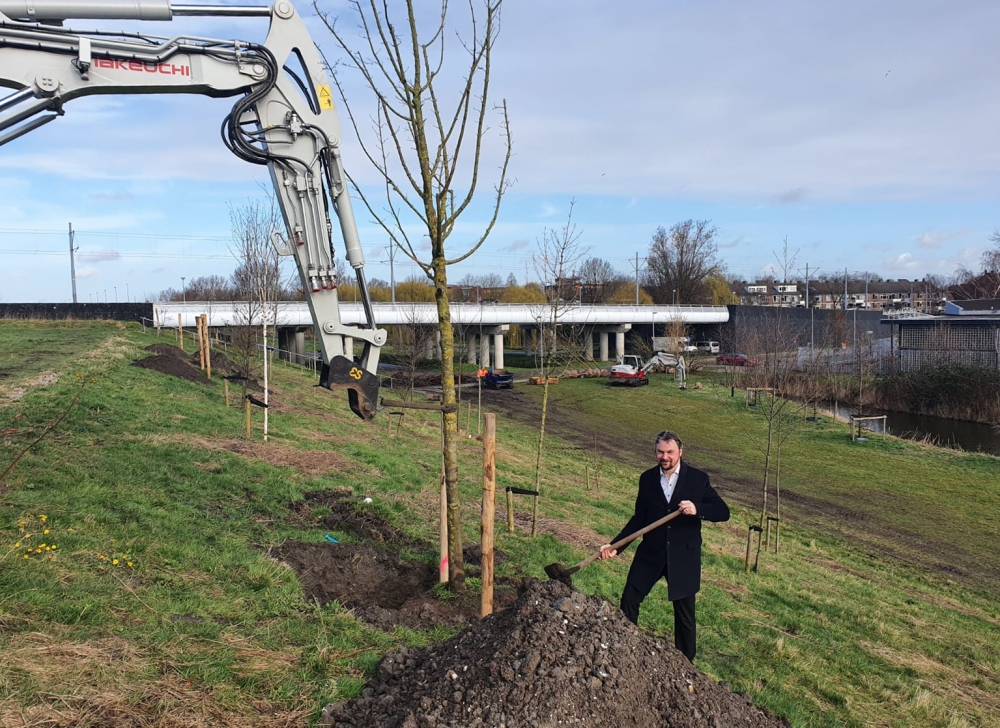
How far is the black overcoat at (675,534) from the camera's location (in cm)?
500

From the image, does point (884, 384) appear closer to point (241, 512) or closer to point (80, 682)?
point (241, 512)

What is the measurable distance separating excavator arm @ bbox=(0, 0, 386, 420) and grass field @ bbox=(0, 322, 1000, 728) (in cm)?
222

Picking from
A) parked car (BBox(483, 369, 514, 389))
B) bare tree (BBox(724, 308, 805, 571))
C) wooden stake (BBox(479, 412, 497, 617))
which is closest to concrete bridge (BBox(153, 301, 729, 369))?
parked car (BBox(483, 369, 514, 389))

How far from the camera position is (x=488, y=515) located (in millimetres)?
5645

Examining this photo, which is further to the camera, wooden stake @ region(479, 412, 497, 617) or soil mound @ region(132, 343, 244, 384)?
soil mound @ region(132, 343, 244, 384)

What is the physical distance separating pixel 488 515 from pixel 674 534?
1.50 metres

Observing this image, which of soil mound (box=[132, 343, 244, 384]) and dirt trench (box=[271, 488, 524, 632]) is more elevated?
soil mound (box=[132, 343, 244, 384])

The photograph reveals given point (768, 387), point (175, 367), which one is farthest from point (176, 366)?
point (768, 387)

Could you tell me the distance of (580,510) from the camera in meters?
11.9

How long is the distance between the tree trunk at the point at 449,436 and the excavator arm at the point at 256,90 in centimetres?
89

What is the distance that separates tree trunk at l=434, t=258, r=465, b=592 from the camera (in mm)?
5977

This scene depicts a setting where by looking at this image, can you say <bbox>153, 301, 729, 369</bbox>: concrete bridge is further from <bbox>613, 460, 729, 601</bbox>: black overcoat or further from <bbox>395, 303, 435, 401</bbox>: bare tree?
<bbox>613, 460, 729, 601</bbox>: black overcoat

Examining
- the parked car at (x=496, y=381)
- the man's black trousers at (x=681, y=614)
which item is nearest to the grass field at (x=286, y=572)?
the man's black trousers at (x=681, y=614)

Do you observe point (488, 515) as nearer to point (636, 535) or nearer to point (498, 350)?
point (636, 535)
